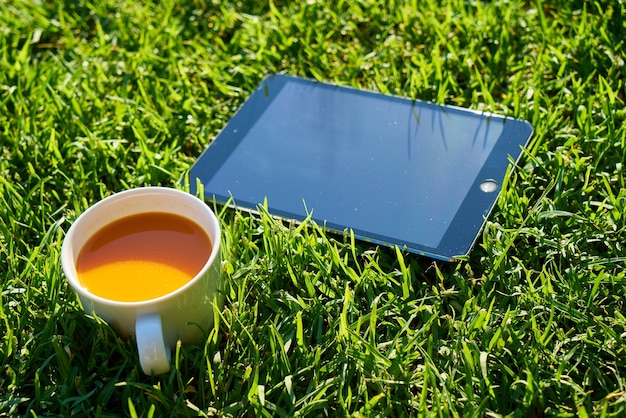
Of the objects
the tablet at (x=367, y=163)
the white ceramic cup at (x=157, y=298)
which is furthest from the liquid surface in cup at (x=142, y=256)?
the tablet at (x=367, y=163)

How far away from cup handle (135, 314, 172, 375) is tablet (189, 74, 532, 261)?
0.40 m

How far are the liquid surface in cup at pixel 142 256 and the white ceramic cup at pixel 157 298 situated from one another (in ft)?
0.04

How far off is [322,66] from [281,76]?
0.40ft

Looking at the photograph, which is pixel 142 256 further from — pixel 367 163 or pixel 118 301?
pixel 367 163

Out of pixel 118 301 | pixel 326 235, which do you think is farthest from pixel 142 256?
pixel 326 235

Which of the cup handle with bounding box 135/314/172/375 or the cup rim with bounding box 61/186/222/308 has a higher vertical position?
the cup rim with bounding box 61/186/222/308

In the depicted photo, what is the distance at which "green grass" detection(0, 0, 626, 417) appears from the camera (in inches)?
46.3

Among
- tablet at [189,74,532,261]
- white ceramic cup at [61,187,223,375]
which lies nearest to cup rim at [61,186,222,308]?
white ceramic cup at [61,187,223,375]

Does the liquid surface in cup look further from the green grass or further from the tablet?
the tablet

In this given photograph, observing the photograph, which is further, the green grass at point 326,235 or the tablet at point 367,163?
the tablet at point 367,163

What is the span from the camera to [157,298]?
3.59 ft

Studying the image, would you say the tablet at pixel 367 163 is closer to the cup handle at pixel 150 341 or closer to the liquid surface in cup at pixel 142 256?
the liquid surface in cup at pixel 142 256

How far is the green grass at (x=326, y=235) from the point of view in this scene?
1.18 meters

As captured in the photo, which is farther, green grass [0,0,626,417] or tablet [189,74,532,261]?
tablet [189,74,532,261]
